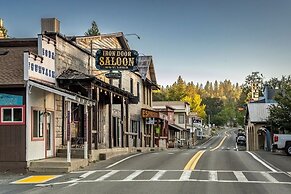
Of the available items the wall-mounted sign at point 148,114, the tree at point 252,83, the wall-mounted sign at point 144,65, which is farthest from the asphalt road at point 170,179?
the tree at point 252,83

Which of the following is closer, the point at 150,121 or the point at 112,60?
the point at 112,60

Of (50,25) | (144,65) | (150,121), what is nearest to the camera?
(50,25)

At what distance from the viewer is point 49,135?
69.9 feet

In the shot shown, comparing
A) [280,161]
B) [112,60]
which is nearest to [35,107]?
[112,60]

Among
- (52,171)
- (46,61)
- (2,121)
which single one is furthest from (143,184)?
(46,61)

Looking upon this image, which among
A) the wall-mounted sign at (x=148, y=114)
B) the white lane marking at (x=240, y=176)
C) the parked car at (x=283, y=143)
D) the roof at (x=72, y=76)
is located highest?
the roof at (x=72, y=76)

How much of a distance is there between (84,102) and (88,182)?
649 cm

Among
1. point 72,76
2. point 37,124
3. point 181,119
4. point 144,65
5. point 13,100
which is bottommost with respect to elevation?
point 37,124

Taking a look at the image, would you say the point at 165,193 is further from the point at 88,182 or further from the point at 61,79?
the point at 61,79

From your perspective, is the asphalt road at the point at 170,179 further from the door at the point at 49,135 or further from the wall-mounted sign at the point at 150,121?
the wall-mounted sign at the point at 150,121

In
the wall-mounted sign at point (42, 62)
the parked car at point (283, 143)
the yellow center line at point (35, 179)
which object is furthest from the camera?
the parked car at point (283, 143)

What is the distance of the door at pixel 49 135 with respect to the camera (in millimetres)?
20931

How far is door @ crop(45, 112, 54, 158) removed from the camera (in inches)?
824

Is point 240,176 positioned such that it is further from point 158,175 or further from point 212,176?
point 158,175
